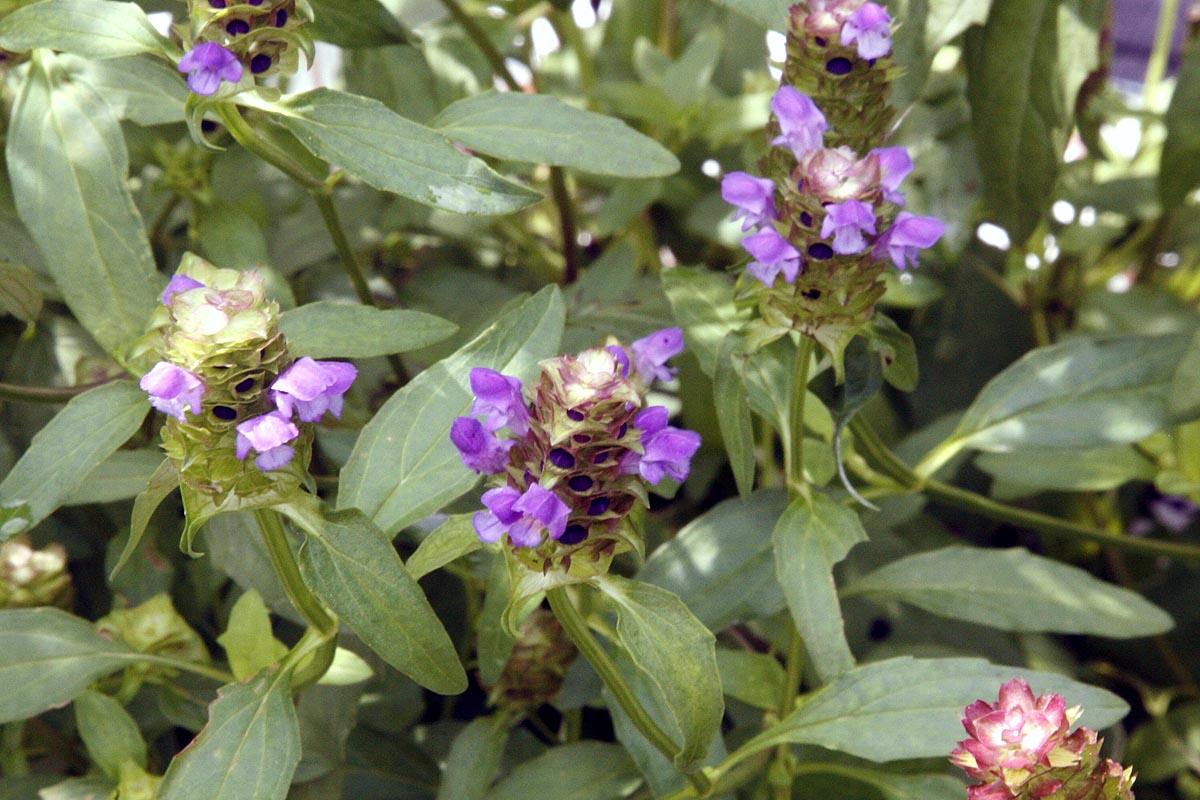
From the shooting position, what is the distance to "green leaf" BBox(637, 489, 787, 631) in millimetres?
653

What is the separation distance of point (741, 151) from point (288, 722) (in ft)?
2.05

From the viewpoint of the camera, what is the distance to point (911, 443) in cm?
86

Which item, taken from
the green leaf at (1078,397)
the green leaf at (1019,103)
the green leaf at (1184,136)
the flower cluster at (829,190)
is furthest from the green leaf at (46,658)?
the green leaf at (1184,136)

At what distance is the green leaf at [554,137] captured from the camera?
0.59 m

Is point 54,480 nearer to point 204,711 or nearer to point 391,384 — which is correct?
point 204,711

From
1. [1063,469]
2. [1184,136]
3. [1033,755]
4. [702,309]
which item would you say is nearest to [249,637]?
[702,309]

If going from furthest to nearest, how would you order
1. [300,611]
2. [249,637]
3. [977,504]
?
[977,504]
[249,637]
[300,611]

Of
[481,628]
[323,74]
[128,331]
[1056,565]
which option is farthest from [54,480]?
[323,74]

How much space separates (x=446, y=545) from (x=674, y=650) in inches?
4.1

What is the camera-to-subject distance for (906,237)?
0.53 meters

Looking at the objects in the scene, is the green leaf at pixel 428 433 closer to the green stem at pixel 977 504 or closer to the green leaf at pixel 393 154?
the green leaf at pixel 393 154

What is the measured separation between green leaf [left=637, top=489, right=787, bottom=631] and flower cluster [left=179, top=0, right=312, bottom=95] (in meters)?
0.32

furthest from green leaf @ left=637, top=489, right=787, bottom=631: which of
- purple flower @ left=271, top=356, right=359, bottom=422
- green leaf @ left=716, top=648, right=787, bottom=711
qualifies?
purple flower @ left=271, top=356, right=359, bottom=422

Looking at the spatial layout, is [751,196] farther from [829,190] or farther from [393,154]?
[393,154]
